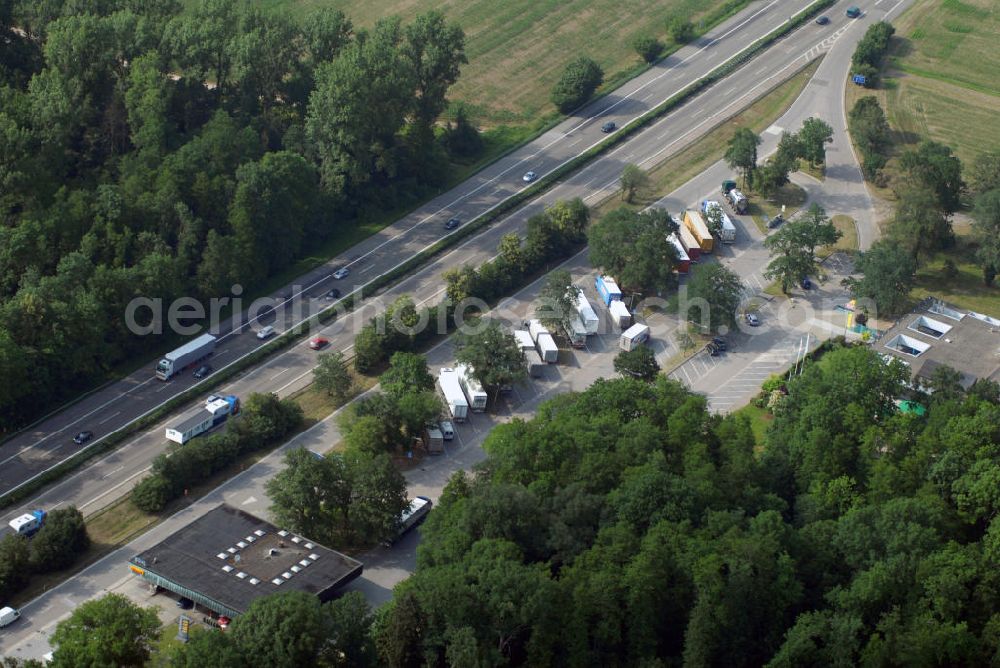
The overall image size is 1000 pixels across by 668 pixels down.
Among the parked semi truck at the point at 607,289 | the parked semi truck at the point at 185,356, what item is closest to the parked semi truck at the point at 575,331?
the parked semi truck at the point at 607,289

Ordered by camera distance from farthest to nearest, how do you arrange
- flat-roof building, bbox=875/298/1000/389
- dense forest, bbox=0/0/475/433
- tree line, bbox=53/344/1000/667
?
flat-roof building, bbox=875/298/1000/389 → dense forest, bbox=0/0/475/433 → tree line, bbox=53/344/1000/667

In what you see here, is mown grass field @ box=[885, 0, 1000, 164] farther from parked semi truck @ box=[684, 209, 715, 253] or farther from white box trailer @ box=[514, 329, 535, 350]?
white box trailer @ box=[514, 329, 535, 350]

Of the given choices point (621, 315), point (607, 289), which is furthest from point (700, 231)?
point (621, 315)

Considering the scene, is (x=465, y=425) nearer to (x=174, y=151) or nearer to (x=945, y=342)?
(x=174, y=151)

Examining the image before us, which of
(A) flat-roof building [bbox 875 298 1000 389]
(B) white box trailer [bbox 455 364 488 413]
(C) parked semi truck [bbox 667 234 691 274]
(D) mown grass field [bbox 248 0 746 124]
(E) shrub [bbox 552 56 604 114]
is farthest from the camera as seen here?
A: (D) mown grass field [bbox 248 0 746 124]

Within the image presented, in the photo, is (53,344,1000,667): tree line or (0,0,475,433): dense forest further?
(0,0,475,433): dense forest

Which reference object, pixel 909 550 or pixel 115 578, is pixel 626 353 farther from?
pixel 115 578

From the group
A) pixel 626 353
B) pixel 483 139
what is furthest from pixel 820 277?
pixel 483 139

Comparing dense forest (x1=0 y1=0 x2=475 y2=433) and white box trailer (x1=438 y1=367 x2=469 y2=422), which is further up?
dense forest (x1=0 y1=0 x2=475 y2=433)

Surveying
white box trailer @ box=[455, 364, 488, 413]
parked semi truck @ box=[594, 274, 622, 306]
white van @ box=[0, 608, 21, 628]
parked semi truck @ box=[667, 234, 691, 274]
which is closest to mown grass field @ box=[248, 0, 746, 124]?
parked semi truck @ box=[667, 234, 691, 274]
